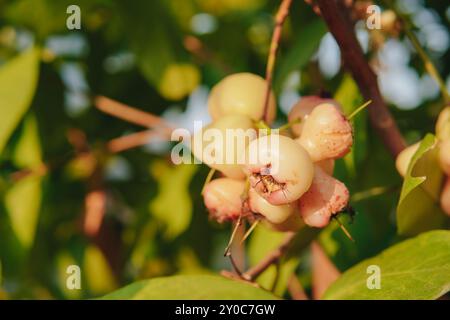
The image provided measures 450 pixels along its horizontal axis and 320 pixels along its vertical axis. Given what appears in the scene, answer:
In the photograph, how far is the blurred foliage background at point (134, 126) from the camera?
3.11 ft

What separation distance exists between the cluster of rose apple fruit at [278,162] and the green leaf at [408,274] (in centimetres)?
8

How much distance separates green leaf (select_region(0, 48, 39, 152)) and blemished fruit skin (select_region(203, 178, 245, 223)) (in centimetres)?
42

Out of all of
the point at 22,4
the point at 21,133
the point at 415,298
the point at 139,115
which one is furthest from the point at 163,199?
the point at 415,298

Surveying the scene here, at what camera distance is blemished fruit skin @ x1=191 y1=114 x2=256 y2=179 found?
1.88 ft

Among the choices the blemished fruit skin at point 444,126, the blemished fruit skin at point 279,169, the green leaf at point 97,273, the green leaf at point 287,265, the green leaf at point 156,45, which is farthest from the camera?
the green leaf at point 97,273

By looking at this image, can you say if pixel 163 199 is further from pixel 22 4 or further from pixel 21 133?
pixel 22 4

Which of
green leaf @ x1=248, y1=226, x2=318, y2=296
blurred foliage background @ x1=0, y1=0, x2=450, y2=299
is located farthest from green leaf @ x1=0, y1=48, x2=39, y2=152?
green leaf @ x1=248, y1=226, x2=318, y2=296

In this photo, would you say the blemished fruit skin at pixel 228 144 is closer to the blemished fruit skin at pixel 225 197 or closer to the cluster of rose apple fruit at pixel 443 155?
the blemished fruit skin at pixel 225 197

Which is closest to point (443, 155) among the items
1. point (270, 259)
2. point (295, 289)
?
point (270, 259)

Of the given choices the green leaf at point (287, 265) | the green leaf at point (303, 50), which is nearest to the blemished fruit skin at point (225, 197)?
the green leaf at point (287, 265)

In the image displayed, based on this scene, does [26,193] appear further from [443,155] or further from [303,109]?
[443,155]

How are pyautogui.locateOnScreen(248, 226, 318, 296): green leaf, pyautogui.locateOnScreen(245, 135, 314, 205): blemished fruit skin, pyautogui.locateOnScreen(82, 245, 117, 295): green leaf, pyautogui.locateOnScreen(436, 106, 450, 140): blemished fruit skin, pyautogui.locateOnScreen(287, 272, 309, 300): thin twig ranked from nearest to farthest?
pyautogui.locateOnScreen(245, 135, 314, 205): blemished fruit skin, pyautogui.locateOnScreen(436, 106, 450, 140): blemished fruit skin, pyautogui.locateOnScreen(248, 226, 318, 296): green leaf, pyautogui.locateOnScreen(287, 272, 309, 300): thin twig, pyautogui.locateOnScreen(82, 245, 117, 295): green leaf

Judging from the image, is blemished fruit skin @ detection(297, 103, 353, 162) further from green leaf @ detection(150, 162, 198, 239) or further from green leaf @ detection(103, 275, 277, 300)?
green leaf @ detection(150, 162, 198, 239)

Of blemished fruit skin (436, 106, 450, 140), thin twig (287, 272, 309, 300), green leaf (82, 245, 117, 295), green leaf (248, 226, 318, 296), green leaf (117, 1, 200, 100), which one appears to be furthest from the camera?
green leaf (82, 245, 117, 295)
